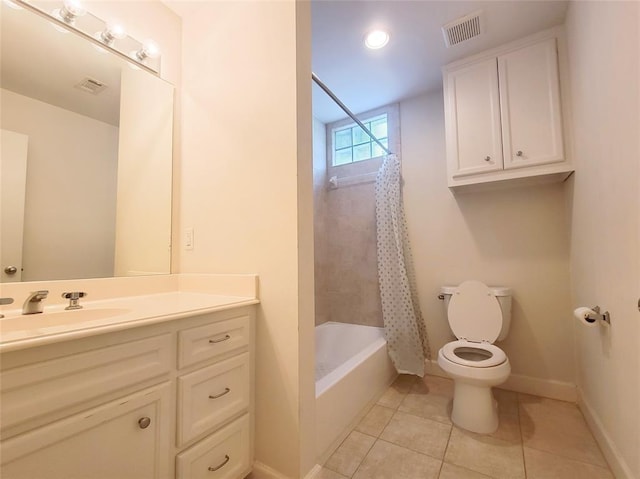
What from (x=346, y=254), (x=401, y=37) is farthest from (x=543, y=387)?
(x=401, y=37)

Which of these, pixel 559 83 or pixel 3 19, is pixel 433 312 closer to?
pixel 559 83

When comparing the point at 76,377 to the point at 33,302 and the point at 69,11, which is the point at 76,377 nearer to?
the point at 33,302

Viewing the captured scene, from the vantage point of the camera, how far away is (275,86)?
120 cm

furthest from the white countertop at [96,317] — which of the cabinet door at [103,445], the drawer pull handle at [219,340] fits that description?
the cabinet door at [103,445]

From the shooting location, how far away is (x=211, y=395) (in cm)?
102

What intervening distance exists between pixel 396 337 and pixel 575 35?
2.13 meters

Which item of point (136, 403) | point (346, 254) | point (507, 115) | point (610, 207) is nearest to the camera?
point (136, 403)

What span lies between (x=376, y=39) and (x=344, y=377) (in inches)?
80.8

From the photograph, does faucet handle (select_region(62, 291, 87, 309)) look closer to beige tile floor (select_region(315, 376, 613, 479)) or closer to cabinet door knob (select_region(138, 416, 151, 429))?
cabinet door knob (select_region(138, 416, 151, 429))

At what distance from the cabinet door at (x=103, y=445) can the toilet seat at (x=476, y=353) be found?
4.88 ft

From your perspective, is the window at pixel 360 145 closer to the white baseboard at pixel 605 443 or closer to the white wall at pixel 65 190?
the white wall at pixel 65 190

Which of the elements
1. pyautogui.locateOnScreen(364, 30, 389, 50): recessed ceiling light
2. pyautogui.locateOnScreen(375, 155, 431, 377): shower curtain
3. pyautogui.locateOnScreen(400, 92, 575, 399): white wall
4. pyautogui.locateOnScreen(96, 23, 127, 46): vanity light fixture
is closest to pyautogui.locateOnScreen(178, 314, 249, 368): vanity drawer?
pyautogui.locateOnScreen(375, 155, 431, 377): shower curtain

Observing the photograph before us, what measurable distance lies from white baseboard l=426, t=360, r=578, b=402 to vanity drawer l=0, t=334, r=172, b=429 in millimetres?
2298

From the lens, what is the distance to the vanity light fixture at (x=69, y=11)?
119 cm
